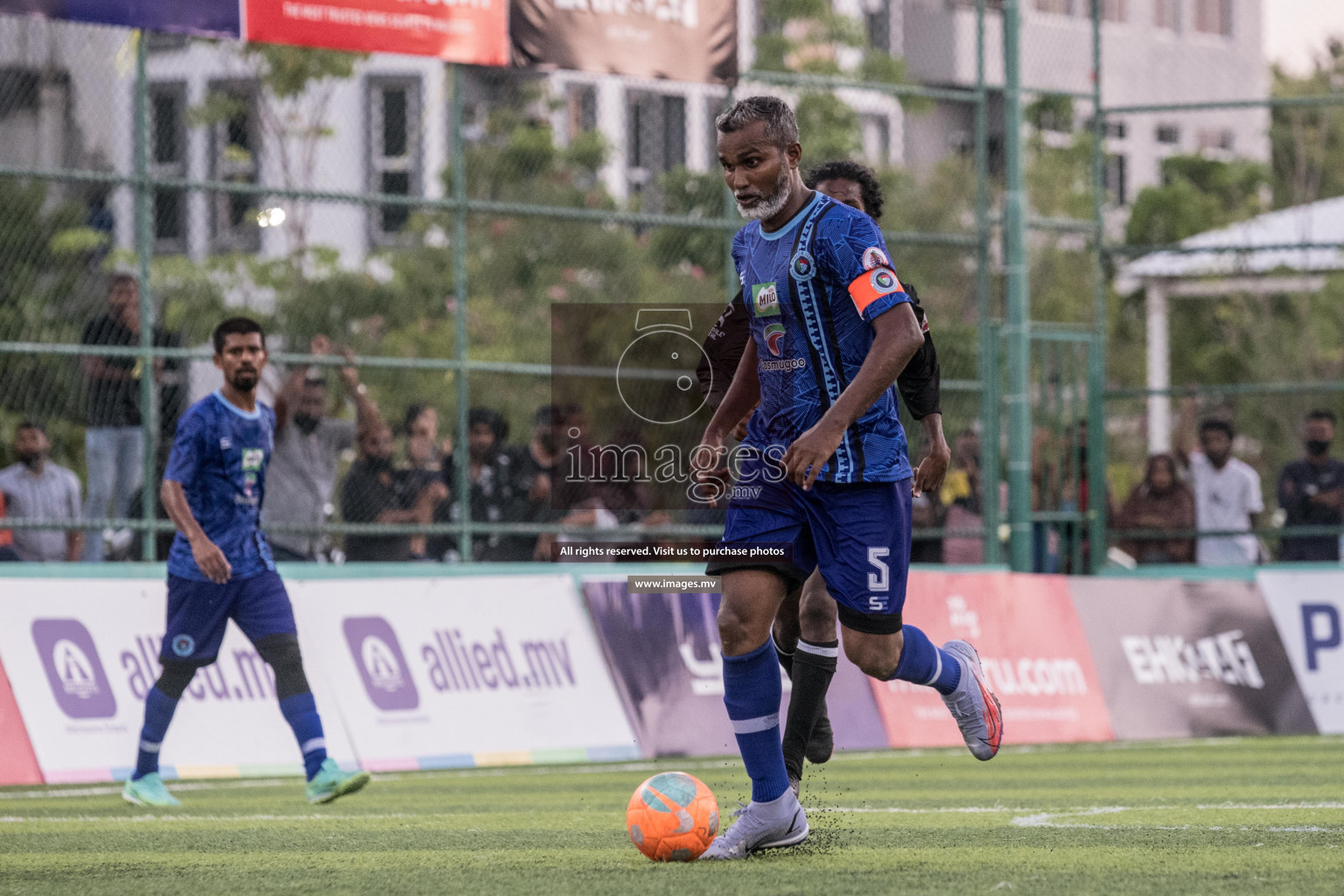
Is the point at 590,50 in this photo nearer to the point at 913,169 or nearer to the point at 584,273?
the point at 584,273

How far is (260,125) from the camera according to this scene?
71.0 ft

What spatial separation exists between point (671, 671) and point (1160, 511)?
4871 mm

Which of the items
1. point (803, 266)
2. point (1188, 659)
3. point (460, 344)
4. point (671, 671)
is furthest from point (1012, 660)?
point (803, 266)

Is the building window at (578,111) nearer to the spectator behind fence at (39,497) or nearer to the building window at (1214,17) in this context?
the spectator behind fence at (39,497)

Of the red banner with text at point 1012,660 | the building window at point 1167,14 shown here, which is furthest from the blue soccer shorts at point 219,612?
Answer: the building window at point 1167,14

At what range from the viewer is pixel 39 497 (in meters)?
11.2

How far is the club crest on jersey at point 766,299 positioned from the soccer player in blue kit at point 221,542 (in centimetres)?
386

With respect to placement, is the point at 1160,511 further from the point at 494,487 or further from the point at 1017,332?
the point at 494,487

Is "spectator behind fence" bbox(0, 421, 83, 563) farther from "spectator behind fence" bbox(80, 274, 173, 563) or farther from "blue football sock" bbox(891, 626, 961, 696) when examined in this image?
"blue football sock" bbox(891, 626, 961, 696)

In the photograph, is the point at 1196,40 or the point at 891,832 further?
the point at 1196,40

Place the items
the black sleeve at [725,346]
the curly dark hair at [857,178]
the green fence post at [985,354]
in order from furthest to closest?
the green fence post at [985,354]
the curly dark hair at [857,178]
the black sleeve at [725,346]

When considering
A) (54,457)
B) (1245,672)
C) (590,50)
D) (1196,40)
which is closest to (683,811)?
(54,457)

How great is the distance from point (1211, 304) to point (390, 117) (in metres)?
14.0

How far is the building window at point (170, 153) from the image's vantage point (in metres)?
22.0
